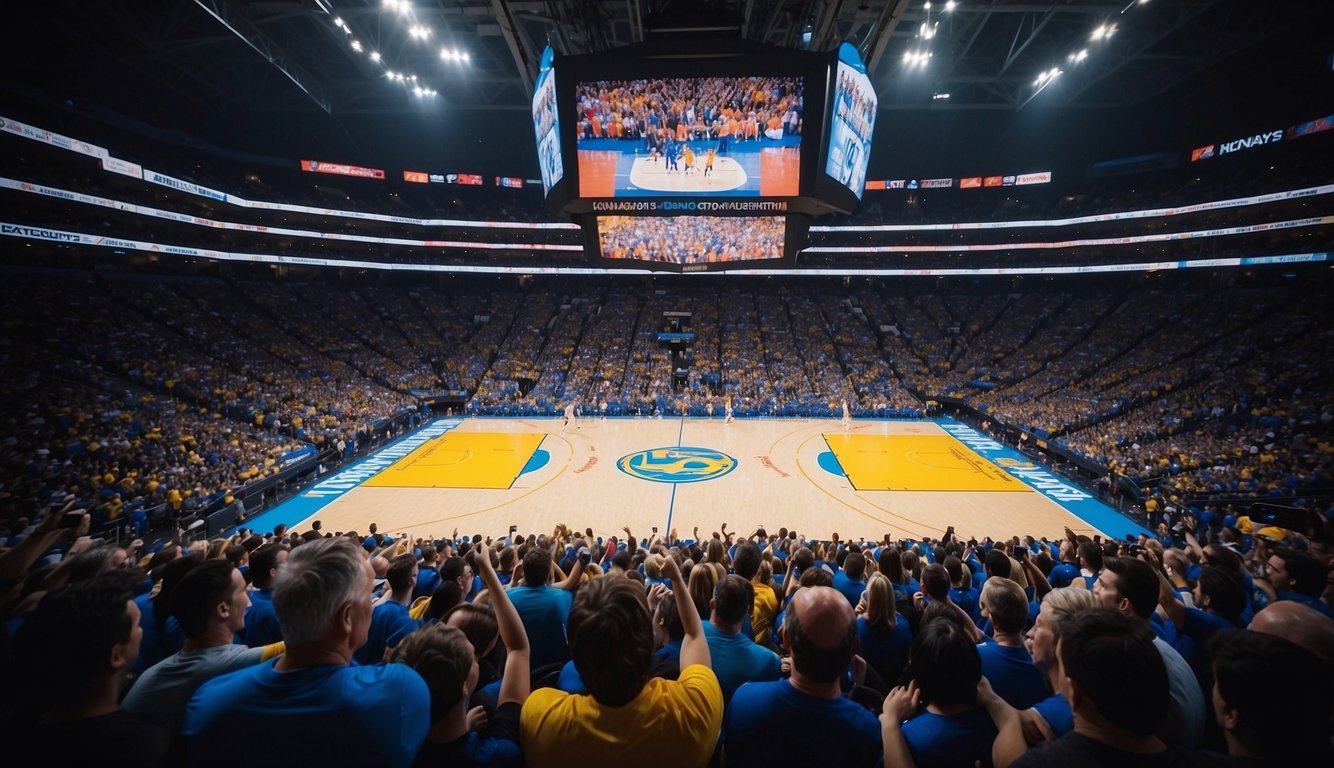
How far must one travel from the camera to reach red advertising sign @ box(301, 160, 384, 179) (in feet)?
119

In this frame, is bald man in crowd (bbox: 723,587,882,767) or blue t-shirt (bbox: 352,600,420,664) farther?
blue t-shirt (bbox: 352,600,420,664)

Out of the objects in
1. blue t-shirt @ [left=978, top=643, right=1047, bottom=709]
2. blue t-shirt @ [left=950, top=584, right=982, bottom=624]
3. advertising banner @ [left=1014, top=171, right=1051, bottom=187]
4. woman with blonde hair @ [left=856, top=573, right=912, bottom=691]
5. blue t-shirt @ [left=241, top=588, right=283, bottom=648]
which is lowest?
blue t-shirt @ [left=950, top=584, right=982, bottom=624]

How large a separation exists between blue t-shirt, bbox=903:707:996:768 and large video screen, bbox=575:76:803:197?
1288 cm

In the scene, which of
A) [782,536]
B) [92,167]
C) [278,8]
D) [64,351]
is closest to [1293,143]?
[782,536]

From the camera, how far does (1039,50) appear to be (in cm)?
2597

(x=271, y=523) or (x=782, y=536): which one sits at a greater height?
(x=782, y=536)

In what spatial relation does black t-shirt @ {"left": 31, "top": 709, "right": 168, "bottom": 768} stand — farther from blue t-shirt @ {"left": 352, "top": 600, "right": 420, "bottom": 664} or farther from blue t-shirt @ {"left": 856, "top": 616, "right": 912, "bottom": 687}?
blue t-shirt @ {"left": 856, "top": 616, "right": 912, "bottom": 687}

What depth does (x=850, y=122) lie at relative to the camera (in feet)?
42.7

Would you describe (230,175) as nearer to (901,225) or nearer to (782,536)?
(782,536)

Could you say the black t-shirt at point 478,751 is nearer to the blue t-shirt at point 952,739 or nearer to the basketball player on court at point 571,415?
the blue t-shirt at point 952,739

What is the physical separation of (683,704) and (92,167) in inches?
1519

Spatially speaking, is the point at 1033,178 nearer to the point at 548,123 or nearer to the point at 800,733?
the point at 548,123

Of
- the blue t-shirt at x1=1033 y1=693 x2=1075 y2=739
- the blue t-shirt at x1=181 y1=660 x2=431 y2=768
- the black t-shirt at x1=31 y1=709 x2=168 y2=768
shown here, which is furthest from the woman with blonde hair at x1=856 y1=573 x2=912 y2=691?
the black t-shirt at x1=31 y1=709 x2=168 y2=768

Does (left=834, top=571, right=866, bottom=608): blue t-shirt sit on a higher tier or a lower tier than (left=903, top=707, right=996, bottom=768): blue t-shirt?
lower
